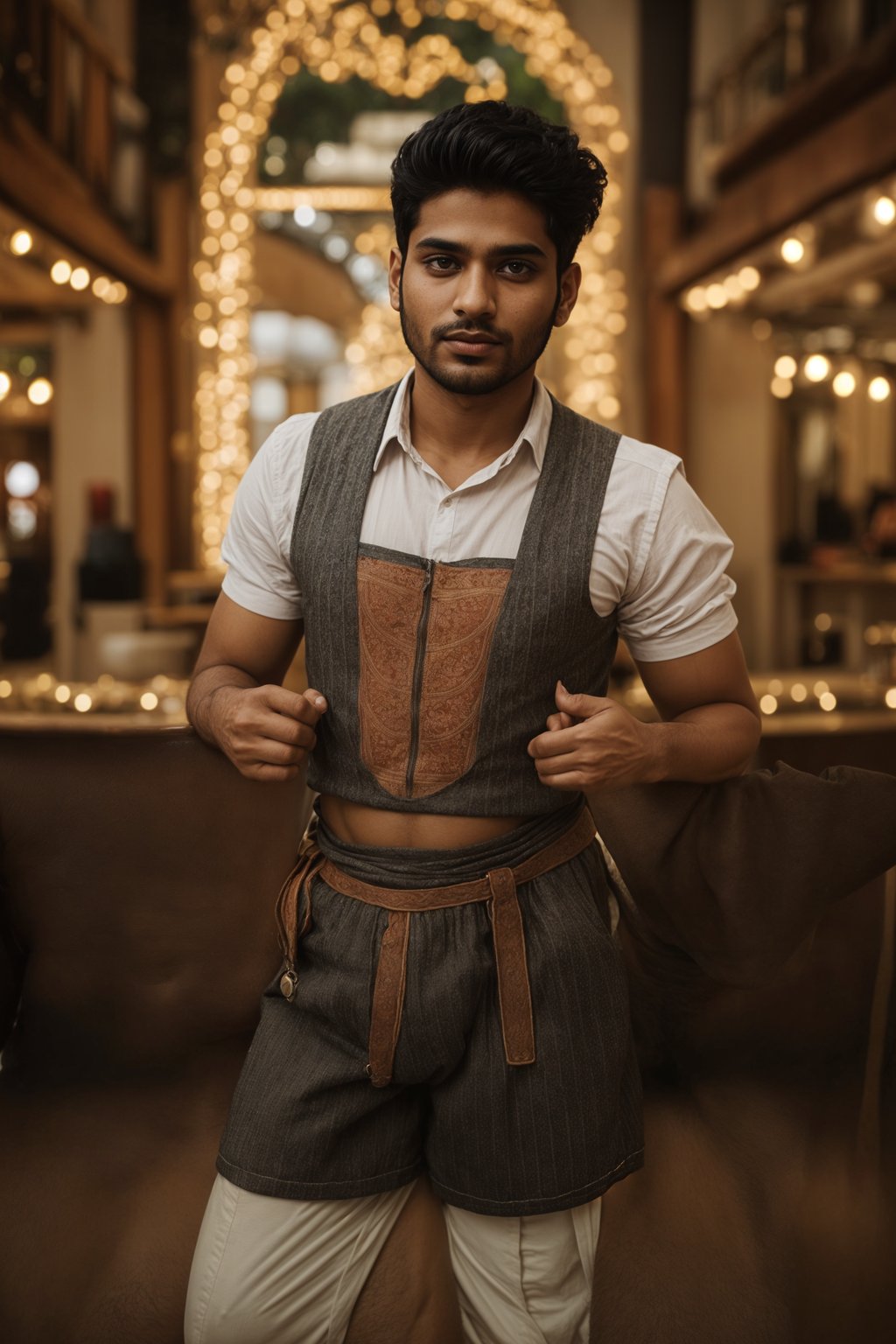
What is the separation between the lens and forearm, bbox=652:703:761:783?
1.35 metres

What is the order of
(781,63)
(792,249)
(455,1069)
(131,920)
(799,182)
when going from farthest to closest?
(781,63) → (792,249) → (799,182) → (131,920) → (455,1069)

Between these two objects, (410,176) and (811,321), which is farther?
(811,321)

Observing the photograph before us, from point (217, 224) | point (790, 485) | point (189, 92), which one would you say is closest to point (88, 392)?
point (217, 224)

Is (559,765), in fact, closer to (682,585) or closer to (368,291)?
(682,585)

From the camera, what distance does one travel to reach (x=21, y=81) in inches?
231

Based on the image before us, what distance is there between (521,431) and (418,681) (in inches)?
12.9

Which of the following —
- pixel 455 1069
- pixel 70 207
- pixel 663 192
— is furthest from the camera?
pixel 663 192

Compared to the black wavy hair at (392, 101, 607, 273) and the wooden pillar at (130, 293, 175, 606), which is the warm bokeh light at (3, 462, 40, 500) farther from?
the black wavy hair at (392, 101, 607, 273)

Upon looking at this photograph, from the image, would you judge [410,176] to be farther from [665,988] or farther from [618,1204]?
[618,1204]

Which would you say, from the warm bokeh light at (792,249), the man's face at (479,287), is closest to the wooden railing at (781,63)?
the warm bokeh light at (792,249)

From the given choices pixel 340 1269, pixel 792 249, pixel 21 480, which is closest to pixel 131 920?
pixel 340 1269

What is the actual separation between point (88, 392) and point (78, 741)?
720 cm

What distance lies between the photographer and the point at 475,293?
4.22ft

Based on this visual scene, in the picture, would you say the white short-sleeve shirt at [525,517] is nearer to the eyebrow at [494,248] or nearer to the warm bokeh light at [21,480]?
the eyebrow at [494,248]
